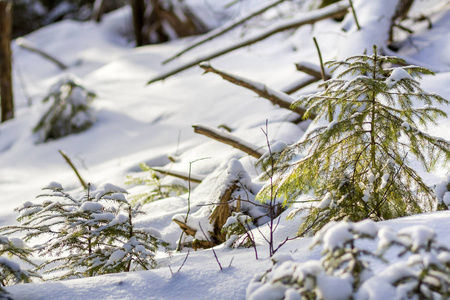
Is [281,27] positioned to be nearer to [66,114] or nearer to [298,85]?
[298,85]

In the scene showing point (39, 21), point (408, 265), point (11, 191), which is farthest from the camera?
point (39, 21)

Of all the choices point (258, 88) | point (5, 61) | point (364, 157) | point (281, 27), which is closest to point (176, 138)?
point (281, 27)

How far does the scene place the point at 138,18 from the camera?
980cm

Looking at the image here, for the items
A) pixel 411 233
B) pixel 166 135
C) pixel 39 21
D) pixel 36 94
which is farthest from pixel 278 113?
pixel 39 21

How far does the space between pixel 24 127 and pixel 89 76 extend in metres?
1.78

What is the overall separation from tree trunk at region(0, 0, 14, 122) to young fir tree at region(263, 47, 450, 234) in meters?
6.96

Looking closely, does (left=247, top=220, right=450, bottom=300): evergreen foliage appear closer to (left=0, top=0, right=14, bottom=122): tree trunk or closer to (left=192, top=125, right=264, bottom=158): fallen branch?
→ (left=192, top=125, right=264, bottom=158): fallen branch

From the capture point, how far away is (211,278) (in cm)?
142

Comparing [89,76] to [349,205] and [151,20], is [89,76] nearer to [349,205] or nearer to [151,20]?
[151,20]

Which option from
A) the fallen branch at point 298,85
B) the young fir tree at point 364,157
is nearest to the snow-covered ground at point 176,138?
the fallen branch at point 298,85

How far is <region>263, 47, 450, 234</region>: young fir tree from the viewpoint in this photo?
1691 mm

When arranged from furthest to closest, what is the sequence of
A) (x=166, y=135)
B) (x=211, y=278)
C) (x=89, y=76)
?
(x=89, y=76)
(x=166, y=135)
(x=211, y=278)

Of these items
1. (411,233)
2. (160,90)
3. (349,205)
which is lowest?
Answer: (349,205)

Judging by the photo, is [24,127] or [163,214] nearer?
[163,214]
